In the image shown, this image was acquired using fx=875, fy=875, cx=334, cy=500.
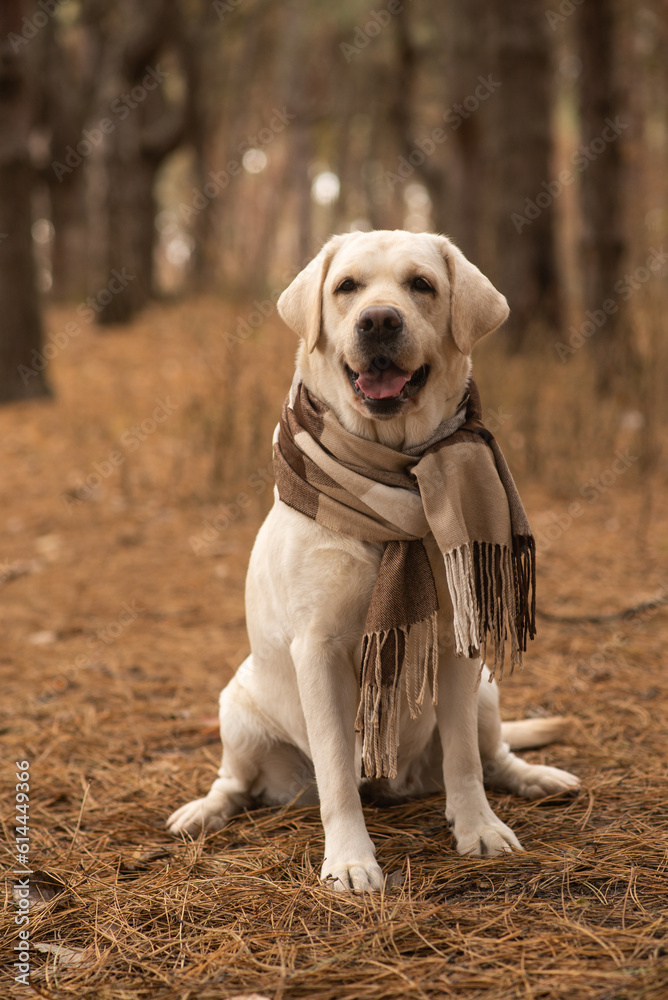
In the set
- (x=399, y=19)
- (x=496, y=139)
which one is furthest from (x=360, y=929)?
(x=399, y=19)

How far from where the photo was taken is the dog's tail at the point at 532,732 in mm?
3146

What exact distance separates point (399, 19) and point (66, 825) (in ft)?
51.7

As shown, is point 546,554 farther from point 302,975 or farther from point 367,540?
point 302,975

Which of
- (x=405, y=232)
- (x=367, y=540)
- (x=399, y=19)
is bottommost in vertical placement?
(x=367, y=540)

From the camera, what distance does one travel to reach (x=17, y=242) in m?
8.21

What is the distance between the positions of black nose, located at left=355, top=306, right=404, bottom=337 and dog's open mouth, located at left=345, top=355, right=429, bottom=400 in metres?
0.07

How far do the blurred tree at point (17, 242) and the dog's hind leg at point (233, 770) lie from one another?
20.8 feet

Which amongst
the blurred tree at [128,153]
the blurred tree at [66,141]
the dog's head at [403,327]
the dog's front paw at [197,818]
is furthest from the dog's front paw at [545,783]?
the blurred tree at [66,141]

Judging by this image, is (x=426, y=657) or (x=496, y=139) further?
(x=496, y=139)

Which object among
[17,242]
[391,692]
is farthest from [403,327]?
[17,242]

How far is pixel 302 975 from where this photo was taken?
72.9 inches

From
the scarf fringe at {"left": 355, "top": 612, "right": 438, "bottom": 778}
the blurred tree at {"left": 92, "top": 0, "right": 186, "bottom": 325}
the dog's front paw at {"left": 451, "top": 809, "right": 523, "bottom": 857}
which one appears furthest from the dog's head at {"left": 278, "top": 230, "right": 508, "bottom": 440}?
the blurred tree at {"left": 92, "top": 0, "right": 186, "bottom": 325}

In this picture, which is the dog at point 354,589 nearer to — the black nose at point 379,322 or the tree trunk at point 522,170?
the black nose at point 379,322

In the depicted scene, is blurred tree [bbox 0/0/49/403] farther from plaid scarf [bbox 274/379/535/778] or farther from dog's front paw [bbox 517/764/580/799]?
dog's front paw [bbox 517/764/580/799]
